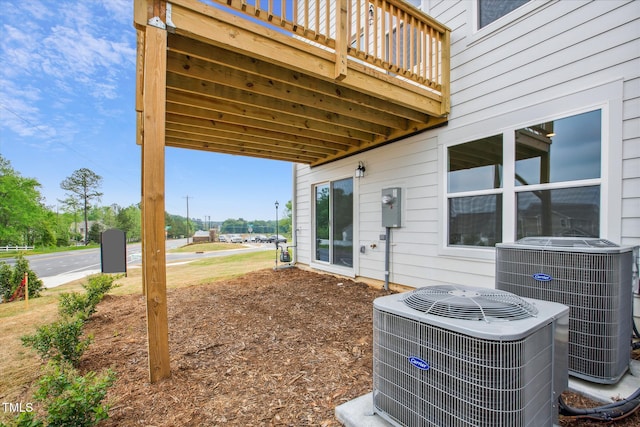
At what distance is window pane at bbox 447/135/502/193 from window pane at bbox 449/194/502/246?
0.16 meters

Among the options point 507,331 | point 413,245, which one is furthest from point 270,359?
point 413,245

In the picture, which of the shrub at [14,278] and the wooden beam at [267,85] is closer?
the wooden beam at [267,85]

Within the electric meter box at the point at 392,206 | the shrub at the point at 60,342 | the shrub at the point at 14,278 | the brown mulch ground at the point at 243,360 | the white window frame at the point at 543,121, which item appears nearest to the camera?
the brown mulch ground at the point at 243,360

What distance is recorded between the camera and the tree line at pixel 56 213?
23672mm

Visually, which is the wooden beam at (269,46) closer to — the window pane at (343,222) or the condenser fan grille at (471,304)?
the condenser fan grille at (471,304)

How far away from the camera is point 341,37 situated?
287 centimetres

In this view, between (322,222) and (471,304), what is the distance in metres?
5.55

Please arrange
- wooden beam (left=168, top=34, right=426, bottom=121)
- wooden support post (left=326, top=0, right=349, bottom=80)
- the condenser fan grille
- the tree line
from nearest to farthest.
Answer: the condenser fan grille
wooden beam (left=168, top=34, right=426, bottom=121)
wooden support post (left=326, top=0, right=349, bottom=80)
the tree line

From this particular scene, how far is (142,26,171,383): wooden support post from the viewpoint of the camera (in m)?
2.03

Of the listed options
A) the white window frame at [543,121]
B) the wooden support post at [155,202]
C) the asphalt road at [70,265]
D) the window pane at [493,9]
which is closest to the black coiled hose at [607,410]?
the white window frame at [543,121]

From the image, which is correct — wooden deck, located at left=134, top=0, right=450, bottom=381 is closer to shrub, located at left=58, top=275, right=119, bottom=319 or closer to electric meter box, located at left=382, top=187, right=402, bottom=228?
electric meter box, located at left=382, top=187, right=402, bottom=228

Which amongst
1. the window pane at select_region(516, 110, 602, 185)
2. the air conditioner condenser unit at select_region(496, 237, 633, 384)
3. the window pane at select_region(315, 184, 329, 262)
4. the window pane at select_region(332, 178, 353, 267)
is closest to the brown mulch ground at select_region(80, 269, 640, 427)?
the air conditioner condenser unit at select_region(496, 237, 633, 384)

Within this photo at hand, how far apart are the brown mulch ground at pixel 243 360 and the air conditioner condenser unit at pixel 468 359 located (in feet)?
1.97

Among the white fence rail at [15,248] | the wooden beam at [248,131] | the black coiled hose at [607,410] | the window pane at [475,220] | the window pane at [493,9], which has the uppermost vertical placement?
the window pane at [493,9]
